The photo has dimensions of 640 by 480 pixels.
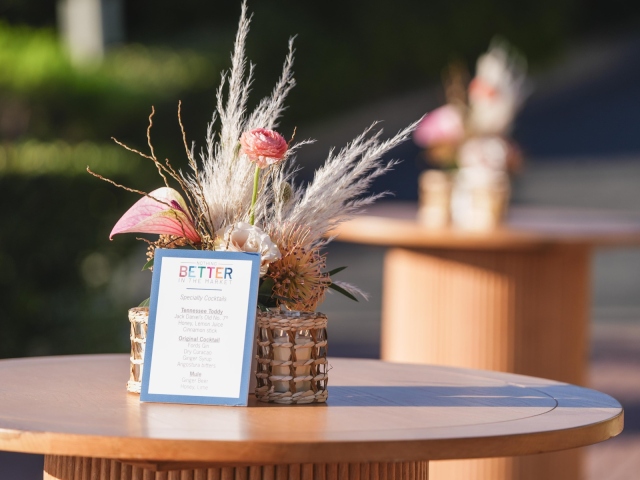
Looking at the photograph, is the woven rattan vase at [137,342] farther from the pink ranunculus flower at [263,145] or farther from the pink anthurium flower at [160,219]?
the pink ranunculus flower at [263,145]

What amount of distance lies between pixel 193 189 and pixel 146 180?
449 centimetres

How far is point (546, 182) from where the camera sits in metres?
14.9

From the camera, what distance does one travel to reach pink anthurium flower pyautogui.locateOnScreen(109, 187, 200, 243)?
8.22ft

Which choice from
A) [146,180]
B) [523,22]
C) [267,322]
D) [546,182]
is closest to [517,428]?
[267,322]

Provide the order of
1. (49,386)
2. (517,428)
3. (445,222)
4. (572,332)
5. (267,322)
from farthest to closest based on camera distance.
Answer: (445,222), (572,332), (49,386), (267,322), (517,428)

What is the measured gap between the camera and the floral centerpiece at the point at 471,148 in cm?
589

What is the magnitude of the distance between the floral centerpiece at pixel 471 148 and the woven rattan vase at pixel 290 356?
133 inches

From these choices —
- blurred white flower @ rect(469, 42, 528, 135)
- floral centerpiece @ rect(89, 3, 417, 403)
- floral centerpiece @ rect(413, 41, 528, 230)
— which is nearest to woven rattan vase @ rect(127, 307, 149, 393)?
floral centerpiece @ rect(89, 3, 417, 403)

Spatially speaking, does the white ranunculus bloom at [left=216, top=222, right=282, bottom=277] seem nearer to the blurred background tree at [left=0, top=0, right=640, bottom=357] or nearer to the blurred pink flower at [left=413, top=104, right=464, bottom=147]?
the blurred background tree at [left=0, top=0, right=640, bottom=357]

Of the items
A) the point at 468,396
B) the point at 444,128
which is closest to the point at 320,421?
the point at 468,396

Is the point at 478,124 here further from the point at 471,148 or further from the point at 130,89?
the point at 130,89

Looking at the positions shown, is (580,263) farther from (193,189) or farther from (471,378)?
(193,189)

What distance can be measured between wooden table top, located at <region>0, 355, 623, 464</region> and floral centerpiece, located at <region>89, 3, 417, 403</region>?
0.36ft

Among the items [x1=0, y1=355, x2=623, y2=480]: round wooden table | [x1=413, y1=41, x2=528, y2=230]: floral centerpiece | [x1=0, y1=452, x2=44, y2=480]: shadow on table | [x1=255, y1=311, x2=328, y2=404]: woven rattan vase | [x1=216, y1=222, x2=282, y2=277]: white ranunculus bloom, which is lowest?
[x1=0, y1=452, x2=44, y2=480]: shadow on table
